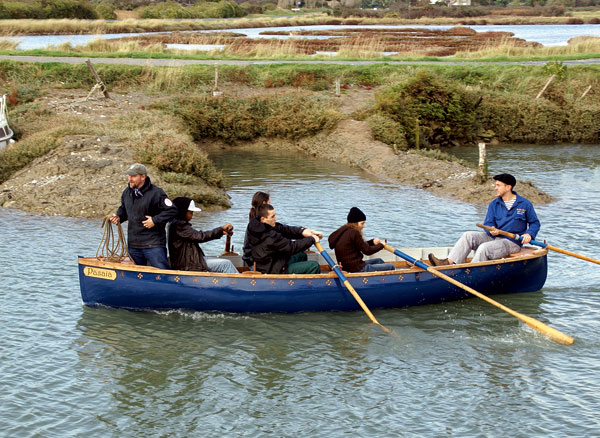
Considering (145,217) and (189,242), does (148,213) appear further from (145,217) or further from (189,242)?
(189,242)

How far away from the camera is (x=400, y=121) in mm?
→ 29234

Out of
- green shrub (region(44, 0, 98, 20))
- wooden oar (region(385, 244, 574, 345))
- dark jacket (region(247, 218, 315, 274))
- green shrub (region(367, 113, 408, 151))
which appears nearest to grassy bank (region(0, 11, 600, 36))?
green shrub (region(44, 0, 98, 20))

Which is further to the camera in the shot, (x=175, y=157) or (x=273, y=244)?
(x=175, y=157)

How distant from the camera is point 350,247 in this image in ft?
42.4

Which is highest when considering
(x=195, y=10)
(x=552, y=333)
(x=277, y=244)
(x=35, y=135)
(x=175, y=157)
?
(x=195, y=10)

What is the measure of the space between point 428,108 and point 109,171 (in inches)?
554

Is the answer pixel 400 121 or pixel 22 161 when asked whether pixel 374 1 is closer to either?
pixel 400 121

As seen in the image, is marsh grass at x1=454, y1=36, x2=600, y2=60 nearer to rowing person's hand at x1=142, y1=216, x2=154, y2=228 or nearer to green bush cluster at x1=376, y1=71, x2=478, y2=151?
green bush cluster at x1=376, y1=71, x2=478, y2=151

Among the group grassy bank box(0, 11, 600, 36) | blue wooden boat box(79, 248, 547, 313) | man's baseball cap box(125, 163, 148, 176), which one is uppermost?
grassy bank box(0, 11, 600, 36)

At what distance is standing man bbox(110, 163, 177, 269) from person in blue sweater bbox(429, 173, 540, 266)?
4973 millimetres

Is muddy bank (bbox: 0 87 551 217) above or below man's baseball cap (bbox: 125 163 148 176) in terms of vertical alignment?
below

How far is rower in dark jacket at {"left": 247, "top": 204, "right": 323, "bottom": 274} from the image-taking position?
1248cm

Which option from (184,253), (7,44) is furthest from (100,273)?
(7,44)

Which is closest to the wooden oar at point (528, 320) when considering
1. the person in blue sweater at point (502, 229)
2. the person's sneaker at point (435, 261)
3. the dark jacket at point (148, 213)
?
the person's sneaker at point (435, 261)
